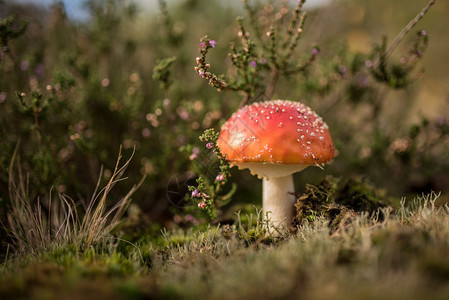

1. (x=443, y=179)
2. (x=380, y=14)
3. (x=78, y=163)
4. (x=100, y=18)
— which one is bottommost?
(x=443, y=179)

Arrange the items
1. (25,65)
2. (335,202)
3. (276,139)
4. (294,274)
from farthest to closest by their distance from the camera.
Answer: (25,65)
(335,202)
(276,139)
(294,274)

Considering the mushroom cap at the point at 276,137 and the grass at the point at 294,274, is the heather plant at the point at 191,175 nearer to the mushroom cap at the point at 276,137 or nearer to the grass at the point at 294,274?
the grass at the point at 294,274

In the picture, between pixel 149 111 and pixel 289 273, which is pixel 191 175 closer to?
pixel 149 111

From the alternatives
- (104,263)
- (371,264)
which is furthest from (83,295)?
(371,264)

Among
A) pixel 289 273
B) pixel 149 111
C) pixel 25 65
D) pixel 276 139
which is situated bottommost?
pixel 289 273

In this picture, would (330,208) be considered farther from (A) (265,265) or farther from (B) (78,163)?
(B) (78,163)

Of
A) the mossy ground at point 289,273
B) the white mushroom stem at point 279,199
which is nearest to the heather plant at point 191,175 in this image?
the mossy ground at point 289,273

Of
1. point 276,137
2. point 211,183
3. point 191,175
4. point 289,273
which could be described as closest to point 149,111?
point 191,175
